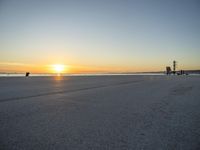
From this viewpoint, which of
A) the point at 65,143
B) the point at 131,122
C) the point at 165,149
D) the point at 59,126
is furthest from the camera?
the point at 131,122

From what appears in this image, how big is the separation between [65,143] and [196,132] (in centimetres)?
242

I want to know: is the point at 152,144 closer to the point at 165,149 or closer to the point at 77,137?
the point at 165,149

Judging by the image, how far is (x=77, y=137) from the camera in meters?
3.23

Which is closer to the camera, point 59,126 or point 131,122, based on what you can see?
point 59,126

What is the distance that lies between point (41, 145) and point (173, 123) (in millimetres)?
2792

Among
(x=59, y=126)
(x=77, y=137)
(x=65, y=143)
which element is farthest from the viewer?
(x=59, y=126)

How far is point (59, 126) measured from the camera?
383 cm

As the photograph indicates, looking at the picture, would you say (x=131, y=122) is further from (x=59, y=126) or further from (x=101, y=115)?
(x=59, y=126)

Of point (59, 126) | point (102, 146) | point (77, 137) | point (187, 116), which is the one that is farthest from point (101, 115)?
point (187, 116)

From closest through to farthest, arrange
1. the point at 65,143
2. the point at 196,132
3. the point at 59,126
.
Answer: the point at 65,143, the point at 196,132, the point at 59,126

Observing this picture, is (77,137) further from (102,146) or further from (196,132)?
(196,132)

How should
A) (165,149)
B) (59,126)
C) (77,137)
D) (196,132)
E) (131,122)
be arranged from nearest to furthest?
(165,149) → (77,137) → (196,132) → (59,126) → (131,122)

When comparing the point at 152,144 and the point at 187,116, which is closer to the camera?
the point at 152,144

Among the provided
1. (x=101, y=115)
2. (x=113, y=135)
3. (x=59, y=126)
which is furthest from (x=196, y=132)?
(x=59, y=126)
